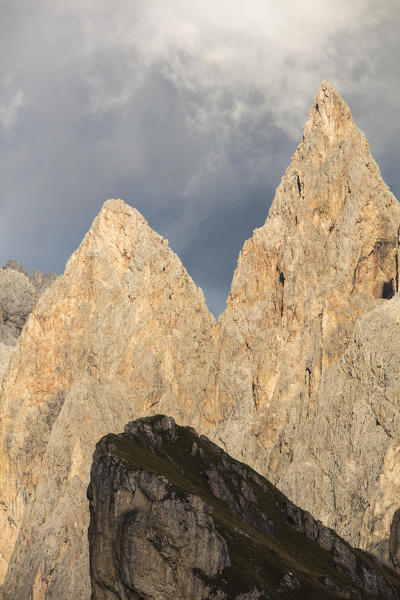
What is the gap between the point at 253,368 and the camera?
18538 centimetres

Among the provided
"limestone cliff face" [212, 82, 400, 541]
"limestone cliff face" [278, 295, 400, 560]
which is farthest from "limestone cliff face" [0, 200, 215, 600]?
"limestone cliff face" [278, 295, 400, 560]

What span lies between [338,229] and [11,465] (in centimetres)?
9588

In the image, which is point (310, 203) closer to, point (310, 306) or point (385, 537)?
point (310, 306)

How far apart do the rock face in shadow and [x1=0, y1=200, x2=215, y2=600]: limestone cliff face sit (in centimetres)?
7385

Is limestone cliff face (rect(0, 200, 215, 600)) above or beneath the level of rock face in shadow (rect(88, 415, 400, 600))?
above

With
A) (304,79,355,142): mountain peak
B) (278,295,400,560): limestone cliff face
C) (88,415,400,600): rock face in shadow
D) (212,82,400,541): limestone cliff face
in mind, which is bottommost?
(88,415,400,600): rock face in shadow

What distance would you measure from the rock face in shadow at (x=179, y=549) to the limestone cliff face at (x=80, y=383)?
73.8 metres

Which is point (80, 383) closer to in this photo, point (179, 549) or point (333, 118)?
point (333, 118)

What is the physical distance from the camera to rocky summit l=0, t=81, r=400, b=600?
158250 millimetres

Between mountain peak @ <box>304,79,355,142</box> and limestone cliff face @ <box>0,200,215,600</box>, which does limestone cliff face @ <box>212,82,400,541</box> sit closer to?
mountain peak @ <box>304,79,355,142</box>

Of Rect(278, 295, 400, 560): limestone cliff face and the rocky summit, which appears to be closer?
Rect(278, 295, 400, 560): limestone cliff face

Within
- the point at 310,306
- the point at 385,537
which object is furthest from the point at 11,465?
the point at 385,537

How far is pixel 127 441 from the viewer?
4072 inches

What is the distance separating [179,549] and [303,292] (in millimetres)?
103632
